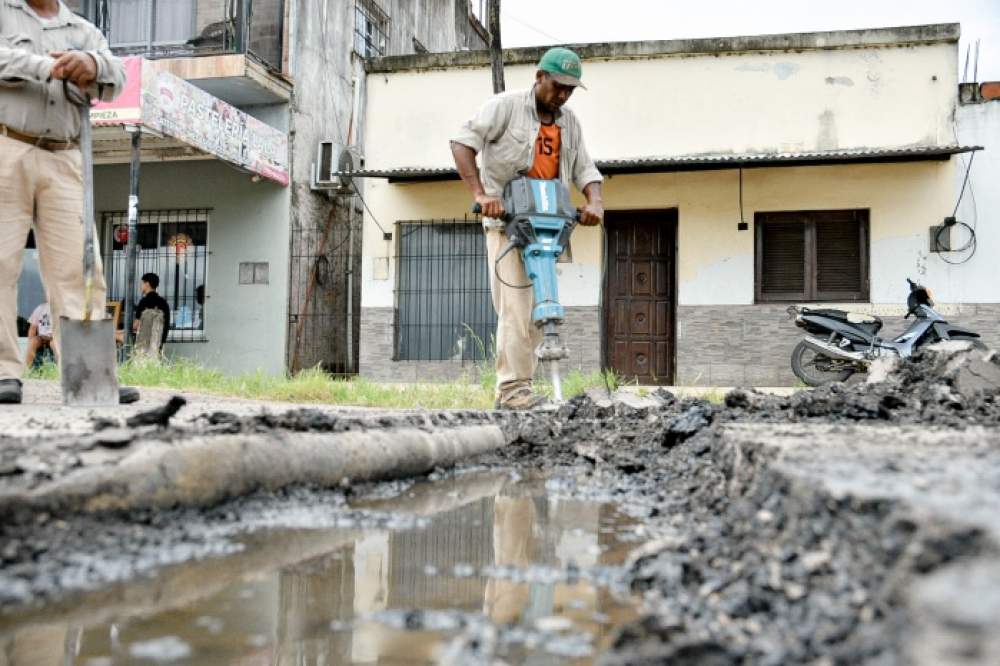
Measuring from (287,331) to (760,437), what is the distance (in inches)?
372

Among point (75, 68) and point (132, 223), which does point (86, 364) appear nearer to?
point (75, 68)

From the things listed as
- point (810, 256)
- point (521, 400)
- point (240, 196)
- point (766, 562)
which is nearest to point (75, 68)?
point (521, 400)

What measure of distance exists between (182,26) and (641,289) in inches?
273

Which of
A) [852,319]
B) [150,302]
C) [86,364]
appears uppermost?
[150,302]

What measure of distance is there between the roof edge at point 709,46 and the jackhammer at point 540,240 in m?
5.86

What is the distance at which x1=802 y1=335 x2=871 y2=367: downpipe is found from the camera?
7.79 metres

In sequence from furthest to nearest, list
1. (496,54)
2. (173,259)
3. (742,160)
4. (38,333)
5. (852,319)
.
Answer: (173,259) → (496,54) → (38,333) → (742,160) → (852,319)

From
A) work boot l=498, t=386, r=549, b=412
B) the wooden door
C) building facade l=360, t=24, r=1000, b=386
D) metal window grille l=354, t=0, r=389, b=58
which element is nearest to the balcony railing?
building facade l=360, t=24, r=1000, b=386

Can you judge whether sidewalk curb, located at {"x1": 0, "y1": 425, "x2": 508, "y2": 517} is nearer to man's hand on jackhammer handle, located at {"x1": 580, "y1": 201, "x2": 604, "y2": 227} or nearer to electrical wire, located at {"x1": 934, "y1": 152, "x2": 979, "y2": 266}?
man's hand on jackhammer handle, located at {"x1": 580, "y1": 201, "x2": 604, "y2": 227}

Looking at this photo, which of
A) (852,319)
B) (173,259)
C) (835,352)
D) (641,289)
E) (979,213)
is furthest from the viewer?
(173,259)

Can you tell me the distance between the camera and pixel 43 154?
3.61 metres

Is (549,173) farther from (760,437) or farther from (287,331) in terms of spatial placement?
(287,331)

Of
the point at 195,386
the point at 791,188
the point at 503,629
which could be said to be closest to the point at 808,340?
the point at 791,188

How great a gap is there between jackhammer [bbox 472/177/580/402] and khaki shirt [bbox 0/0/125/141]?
1.87 m
